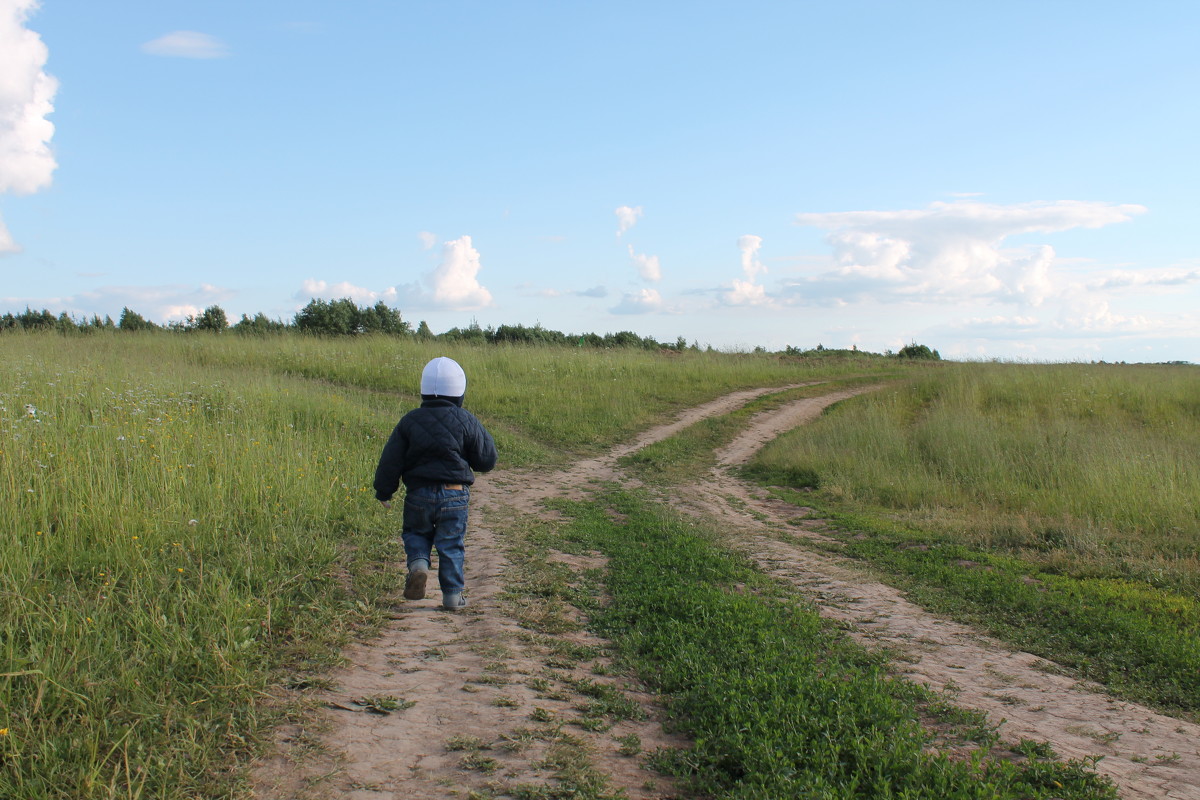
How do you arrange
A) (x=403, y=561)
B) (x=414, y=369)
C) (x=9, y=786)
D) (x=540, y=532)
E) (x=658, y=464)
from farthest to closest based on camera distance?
(x=414, y=369), (x=658, y=464), (x=540, y=532), (x=403, y=561), (x=9, y=786)

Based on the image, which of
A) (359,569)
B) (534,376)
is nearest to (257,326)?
(534,376)

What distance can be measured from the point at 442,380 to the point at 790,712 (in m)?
3.31

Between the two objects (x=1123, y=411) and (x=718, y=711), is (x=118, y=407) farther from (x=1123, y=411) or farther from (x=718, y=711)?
(x=1123, y=411)

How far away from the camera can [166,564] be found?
5.30m

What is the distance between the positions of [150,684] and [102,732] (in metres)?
0.43

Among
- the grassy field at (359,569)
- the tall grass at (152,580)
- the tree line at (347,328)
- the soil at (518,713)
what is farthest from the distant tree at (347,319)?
the soil at (518,713)

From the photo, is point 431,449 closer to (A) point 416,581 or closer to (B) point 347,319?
(A) point 416,581

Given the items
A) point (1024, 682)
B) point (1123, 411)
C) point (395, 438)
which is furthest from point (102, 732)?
point (1123, 411)

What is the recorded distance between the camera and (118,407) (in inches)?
369

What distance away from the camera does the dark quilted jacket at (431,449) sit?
5312 mm

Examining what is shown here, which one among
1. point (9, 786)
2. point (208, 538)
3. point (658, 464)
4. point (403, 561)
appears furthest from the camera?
point (658, 464)

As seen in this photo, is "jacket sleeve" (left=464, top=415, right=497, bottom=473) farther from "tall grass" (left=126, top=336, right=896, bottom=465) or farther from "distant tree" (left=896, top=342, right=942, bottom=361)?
"distant tree" (left=896, top=342, right=942, bottom=361)

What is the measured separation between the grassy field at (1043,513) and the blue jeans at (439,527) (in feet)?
13.3

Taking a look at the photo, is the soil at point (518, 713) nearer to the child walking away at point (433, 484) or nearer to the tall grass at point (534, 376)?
the child walking away at point (433, 484)
